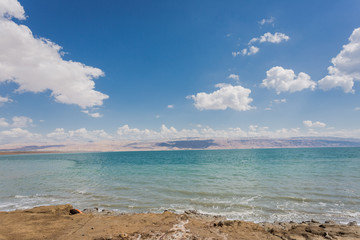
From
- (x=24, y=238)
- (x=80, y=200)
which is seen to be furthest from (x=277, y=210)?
(x=80, y=200)

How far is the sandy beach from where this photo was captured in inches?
267

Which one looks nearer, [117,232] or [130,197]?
[117,232]

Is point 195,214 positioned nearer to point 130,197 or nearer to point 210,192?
point 210,192

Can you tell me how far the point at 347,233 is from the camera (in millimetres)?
7184

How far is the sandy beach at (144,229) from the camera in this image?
6.78 m

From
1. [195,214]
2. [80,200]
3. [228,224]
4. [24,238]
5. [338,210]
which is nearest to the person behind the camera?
[24,238]

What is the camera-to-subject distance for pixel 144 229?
7250mm

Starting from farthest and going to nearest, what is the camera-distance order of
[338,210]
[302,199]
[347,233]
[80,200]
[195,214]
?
[80,200]
[302,199]
[338,210]
[195,214]
[347,233]

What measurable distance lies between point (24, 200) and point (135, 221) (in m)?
12.5

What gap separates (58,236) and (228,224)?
7149mm

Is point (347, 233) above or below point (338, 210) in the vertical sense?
above

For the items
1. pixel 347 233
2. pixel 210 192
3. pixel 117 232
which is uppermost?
pixel 117 232

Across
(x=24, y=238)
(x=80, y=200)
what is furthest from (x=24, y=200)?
(x=24, y=238)

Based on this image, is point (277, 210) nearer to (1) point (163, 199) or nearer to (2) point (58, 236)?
(1) point (163, 199)
